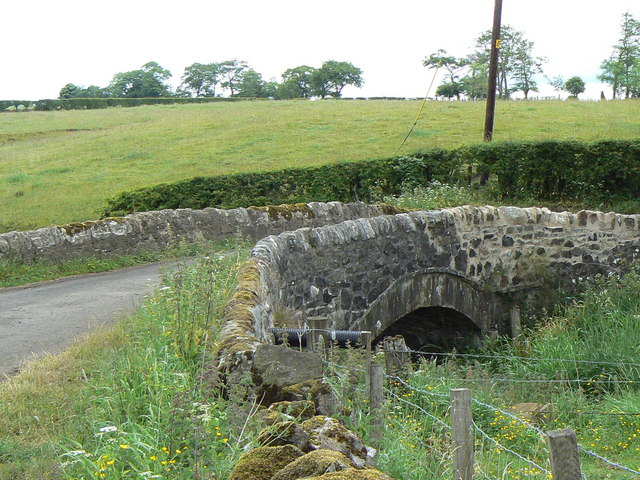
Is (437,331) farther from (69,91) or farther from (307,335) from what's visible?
(69,91)

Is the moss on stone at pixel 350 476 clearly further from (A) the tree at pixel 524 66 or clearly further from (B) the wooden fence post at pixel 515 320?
(A) the tree at pixel 524 66

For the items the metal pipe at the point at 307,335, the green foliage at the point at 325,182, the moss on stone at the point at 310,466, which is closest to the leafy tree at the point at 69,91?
the green foliage at the point at 325,182

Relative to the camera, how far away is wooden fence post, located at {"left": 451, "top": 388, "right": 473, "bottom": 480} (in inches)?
155

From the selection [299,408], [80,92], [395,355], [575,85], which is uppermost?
[575,85]

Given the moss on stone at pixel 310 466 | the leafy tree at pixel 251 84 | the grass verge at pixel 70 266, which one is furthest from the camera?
the leafy tree at pixel 251 84

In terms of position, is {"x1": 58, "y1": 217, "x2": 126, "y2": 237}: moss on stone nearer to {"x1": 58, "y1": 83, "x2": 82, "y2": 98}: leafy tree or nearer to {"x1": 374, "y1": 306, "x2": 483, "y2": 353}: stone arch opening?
{"x1": 374, "y1": 306, "x2": 483, "y2": 353}: stone arch opening

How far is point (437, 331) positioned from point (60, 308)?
674cm

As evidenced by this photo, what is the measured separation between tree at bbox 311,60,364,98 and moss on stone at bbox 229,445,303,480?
76905 millimetres

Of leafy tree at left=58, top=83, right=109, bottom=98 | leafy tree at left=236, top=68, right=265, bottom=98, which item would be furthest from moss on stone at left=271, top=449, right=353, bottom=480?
leafy tree at left=236, top=68, right=265, bottom=98

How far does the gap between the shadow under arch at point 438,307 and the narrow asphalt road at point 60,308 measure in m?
3.33

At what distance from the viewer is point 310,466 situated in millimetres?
2912

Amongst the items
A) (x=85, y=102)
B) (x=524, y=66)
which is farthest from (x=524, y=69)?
(x=85, y=102)

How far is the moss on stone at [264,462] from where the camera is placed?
3.03 meters

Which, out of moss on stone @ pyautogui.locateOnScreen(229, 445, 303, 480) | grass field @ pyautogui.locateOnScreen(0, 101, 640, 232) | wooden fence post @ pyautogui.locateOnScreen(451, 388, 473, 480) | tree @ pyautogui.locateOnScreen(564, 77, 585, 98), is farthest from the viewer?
tree @ pyautogui.locateOnScreen(564, 77, 585, 98)
